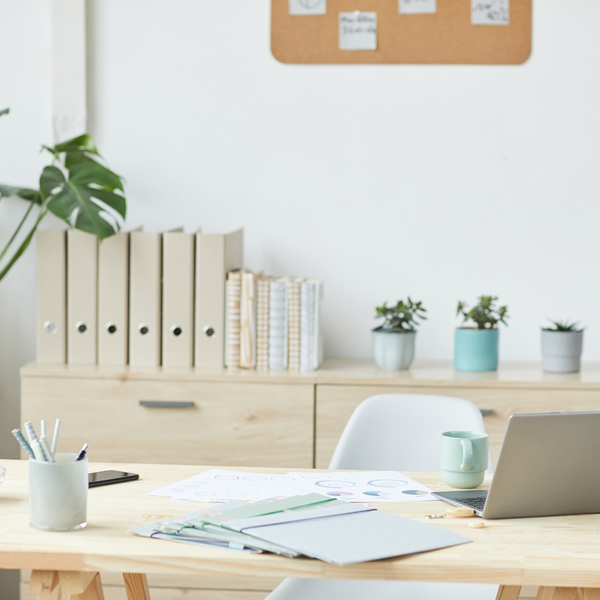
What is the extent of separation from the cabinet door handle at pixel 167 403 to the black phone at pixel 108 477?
845 millimetres

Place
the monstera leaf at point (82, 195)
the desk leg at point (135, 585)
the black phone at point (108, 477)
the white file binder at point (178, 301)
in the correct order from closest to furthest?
1. the black phone at point (108, 477)
2. the desk leg at point (135, 585)
3. the monstera leaf at point (82, 195)
4. the white file binder at point (178, 301)

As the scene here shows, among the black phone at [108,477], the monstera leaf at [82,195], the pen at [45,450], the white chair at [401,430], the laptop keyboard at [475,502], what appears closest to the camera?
the pen at [45,450]

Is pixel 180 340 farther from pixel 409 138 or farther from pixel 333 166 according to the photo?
pixel 409 138

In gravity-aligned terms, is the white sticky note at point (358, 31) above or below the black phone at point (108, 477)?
above

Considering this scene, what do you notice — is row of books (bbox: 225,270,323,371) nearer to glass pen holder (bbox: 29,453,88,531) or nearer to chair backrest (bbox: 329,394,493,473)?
chair backrest (bbox: 329,394,493,473)

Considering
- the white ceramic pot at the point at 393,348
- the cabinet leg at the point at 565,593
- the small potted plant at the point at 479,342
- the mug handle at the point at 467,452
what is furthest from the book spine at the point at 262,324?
the cabinet leg at the point at 565,593

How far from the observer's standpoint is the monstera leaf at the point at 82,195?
2.14 m

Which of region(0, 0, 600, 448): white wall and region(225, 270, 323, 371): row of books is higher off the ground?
region(0, 0, 600, 448): white wall

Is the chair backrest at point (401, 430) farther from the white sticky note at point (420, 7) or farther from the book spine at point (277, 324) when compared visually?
the white sticky note at point (420, 7)

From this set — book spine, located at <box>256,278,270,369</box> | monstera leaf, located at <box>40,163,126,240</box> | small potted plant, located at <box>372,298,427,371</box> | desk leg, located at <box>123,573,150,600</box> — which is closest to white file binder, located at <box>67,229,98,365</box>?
monstera leaf, located at <box>40,163,126,240</box>

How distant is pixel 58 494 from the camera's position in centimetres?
102

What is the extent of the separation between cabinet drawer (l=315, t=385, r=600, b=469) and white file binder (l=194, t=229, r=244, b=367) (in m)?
0.35

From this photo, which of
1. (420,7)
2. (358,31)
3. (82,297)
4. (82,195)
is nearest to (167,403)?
(82,297)

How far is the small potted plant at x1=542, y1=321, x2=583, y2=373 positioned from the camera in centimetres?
229
